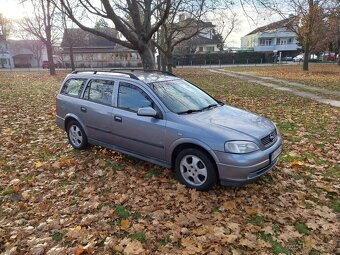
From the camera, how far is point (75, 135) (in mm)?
6504

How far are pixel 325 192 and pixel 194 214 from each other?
214 cm

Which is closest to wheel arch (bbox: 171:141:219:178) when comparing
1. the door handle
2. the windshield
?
the windshield

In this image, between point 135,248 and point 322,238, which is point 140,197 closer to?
point 135,248

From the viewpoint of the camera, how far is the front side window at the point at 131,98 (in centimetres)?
510

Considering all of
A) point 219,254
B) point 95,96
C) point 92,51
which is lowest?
point 219,254

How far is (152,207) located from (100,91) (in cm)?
276

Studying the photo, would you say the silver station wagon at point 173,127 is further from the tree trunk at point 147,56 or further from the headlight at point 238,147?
the tree trunk at point 147,56

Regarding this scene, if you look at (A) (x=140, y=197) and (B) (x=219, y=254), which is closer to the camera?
→ (B) (x=219, y=254)

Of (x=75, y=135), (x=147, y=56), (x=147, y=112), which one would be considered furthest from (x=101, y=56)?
(x=147, y=112)

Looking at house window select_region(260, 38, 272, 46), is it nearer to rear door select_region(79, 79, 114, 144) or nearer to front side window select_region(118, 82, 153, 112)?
rear door select_region(79, 79, 114, 144)

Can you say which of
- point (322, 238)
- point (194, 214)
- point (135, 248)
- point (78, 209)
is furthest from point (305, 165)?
point (78, 209)

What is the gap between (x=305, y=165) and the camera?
18.0ft

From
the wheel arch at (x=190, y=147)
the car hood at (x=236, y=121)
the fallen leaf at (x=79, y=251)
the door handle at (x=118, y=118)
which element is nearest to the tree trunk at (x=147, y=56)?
the door handle at (x=118, y=118)

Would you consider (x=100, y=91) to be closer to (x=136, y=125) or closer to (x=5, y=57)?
(x=136, y=125)
